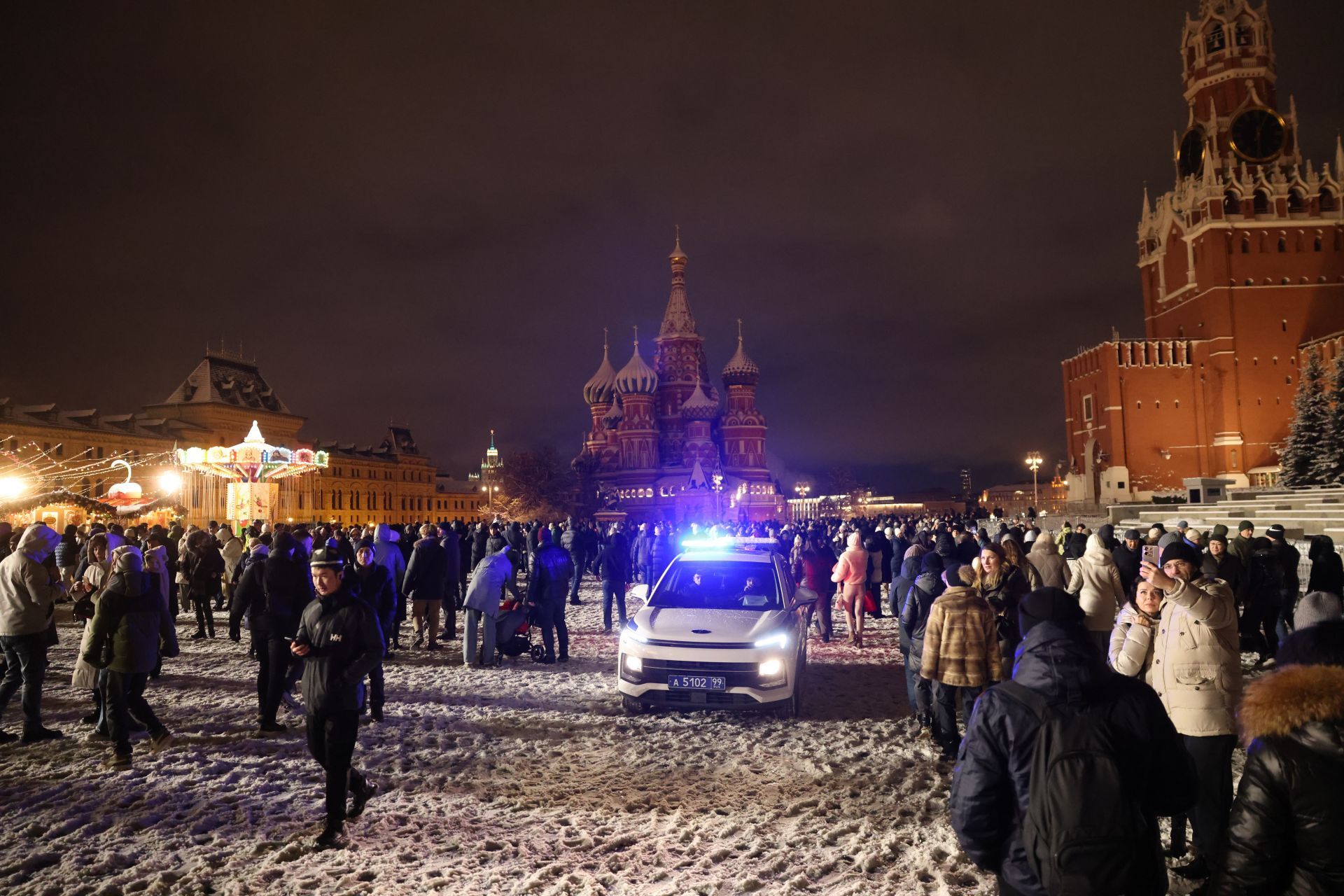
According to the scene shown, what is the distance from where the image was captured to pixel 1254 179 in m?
57.6

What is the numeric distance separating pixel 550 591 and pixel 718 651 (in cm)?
415

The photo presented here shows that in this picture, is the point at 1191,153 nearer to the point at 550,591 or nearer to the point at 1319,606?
the point at 550,591

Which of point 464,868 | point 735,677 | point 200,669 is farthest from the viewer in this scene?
point 200,669

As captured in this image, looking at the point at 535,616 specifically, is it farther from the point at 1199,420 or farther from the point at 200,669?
the point at 1199,420

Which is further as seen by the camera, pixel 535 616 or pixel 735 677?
pixel 535 616

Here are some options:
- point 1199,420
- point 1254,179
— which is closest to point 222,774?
point 1199,420

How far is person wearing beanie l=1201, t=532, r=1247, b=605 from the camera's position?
8586mm

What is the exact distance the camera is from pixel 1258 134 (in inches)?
2351

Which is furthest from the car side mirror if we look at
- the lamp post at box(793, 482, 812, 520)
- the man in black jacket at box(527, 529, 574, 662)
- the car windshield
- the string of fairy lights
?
the lamp post at box(793, 482, 812, 520)

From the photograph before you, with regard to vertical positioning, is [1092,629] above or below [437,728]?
above

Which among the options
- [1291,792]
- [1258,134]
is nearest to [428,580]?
[1291,792]

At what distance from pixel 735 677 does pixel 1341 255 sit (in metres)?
68.4

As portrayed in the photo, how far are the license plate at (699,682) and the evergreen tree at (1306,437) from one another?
3921 cm

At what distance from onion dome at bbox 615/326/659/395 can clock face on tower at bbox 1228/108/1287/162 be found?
51080 mm
